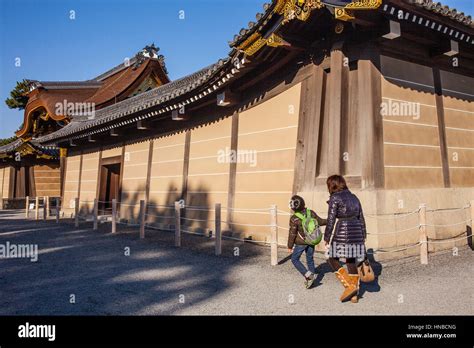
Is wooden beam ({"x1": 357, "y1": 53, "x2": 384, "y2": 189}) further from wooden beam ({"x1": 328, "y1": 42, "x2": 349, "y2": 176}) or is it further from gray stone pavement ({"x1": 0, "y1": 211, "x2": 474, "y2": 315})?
gray stone pavement ({"x1": 0, "y1": 211, "x2": 474, "y2": 315})

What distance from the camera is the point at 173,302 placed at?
4.79m

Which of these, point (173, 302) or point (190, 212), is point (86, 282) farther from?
point (190, 212)

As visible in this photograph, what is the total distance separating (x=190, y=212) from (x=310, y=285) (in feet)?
21.3

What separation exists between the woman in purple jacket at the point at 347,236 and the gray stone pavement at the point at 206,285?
294 millimetres

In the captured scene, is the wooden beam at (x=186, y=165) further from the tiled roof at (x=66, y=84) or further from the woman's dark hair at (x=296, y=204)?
the tiled roof at (x=66, y=84)

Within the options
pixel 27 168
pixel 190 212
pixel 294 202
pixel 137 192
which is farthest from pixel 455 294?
pixel 27 168

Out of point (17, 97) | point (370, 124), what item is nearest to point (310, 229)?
point (370, 124)

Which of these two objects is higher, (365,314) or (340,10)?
(340,10)

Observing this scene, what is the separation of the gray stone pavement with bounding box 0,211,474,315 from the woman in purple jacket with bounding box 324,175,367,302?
0.29 metres

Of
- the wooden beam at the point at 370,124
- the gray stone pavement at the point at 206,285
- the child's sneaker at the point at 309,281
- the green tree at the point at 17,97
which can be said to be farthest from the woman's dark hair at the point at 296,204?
the green tree at the point at 17,97

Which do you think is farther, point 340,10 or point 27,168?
point 27,168

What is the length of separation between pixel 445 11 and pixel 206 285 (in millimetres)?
6329

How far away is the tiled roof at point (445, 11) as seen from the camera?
20.1ft
